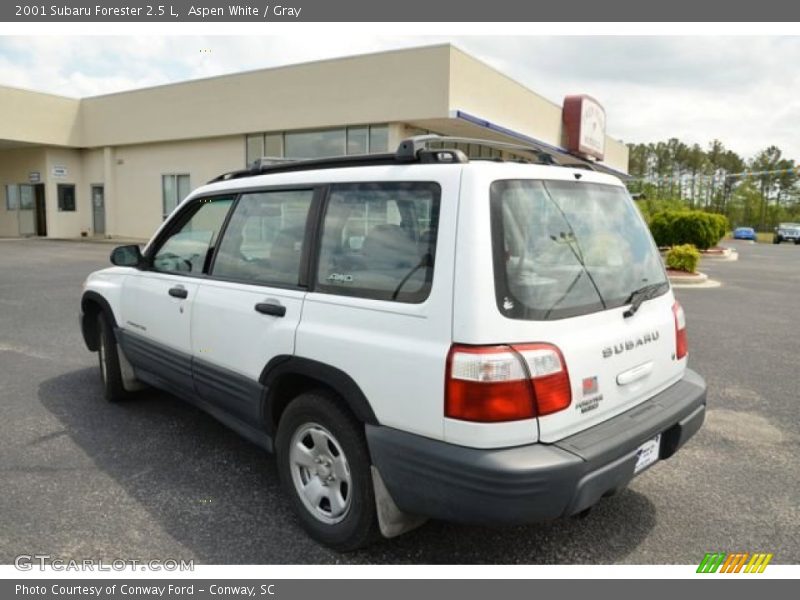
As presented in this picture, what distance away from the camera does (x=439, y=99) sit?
58.4ft

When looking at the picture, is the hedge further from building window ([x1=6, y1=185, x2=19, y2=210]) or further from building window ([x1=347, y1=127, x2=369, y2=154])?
building window ([x1=6, y1=185, x2=19, y2=210])

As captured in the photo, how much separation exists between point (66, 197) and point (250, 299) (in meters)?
30.1

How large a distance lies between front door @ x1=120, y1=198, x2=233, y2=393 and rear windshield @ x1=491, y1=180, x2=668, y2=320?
205 centimetres

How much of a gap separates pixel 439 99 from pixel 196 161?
11.5m

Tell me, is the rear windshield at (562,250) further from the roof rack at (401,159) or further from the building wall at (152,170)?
the building wall at (152,170)

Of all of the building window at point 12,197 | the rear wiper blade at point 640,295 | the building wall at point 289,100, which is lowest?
the rear wiper blade at point 640,295

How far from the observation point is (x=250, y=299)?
3.34 meters

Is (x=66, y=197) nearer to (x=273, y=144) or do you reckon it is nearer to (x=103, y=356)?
(x=273, y=144)

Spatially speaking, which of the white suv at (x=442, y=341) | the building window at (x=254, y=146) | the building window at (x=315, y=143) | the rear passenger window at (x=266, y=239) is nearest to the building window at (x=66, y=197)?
the building window at (x=254, y=146)

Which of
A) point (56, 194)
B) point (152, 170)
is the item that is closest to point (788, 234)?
point (152, 170)

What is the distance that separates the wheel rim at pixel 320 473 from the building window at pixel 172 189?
77.6 feet

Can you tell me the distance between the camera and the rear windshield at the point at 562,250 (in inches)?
98.3

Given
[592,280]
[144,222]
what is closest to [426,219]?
[592,280]

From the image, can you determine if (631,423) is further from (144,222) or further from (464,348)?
(144,222)
